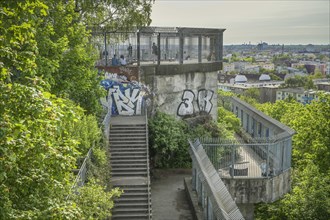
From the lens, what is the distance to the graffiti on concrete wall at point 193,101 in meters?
33.9

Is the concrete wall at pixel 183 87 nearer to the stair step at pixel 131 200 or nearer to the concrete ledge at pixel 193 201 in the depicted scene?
the concrete ledge at pixel 193 201

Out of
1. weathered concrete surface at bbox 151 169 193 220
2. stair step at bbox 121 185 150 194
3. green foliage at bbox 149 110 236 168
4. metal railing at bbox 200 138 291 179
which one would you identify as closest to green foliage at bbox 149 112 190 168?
green foliage at bbox 149 110 236 168

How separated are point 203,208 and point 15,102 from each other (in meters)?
14.4

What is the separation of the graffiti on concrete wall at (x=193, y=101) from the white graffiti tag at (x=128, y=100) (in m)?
3.59

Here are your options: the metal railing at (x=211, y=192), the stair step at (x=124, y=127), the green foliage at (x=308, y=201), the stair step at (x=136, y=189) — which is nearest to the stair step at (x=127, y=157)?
the stair step at (x=124, y=127)

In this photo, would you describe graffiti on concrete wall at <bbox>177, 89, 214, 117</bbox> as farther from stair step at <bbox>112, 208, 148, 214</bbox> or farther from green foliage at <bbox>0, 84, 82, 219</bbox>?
green foliage at <bbox>0, 84, 82, 219</bbox>

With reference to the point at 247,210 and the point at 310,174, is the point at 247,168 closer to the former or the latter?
the point at 247,210

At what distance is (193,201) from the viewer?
23.5 meters

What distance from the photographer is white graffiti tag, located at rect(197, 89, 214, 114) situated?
35.1m

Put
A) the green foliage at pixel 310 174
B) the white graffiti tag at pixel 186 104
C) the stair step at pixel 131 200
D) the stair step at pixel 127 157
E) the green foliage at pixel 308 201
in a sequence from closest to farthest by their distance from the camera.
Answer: the stair step at pixel 131 200 → the green foliage at pixel 308 201 → the green foliage at pixel 310 174 → the stair step at pixel 127 157 → the white graffiti tag at pixel 186 104

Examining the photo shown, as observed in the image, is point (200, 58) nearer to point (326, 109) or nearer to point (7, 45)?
point (326, 109)

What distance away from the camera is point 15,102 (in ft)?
31.4

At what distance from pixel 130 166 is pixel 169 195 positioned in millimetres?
2993

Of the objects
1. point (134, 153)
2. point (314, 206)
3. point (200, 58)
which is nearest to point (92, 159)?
A: point (134, 153)
